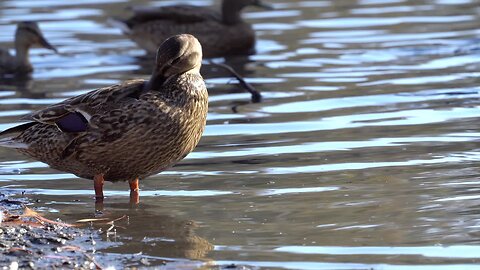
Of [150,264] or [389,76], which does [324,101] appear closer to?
[389,76]

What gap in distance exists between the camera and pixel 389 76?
1439 cm

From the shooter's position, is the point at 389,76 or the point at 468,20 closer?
the point at 389,76

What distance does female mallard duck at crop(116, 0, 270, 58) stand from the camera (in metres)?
17.8

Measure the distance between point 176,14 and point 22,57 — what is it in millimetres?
2788

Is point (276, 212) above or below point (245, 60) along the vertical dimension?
above

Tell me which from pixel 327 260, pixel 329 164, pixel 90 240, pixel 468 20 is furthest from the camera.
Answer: pixel 468 20

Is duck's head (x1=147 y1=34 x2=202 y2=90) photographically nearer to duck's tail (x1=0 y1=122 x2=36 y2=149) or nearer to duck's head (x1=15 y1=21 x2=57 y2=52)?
duck's tail (x1=0 y1=122 x2=36 y2=149)

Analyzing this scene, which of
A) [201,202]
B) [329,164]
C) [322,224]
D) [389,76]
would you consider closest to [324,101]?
[389,76]

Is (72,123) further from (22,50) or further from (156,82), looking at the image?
(22,50)

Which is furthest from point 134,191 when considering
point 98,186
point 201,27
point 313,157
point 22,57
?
point 201,27

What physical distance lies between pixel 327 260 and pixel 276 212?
1.45 m

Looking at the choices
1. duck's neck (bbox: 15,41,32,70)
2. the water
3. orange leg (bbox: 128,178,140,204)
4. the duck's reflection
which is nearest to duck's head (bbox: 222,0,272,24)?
the water

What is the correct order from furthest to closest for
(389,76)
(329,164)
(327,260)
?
(389,76), (329,164), (327,260)

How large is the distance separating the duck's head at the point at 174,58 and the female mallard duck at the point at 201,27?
8786mm
